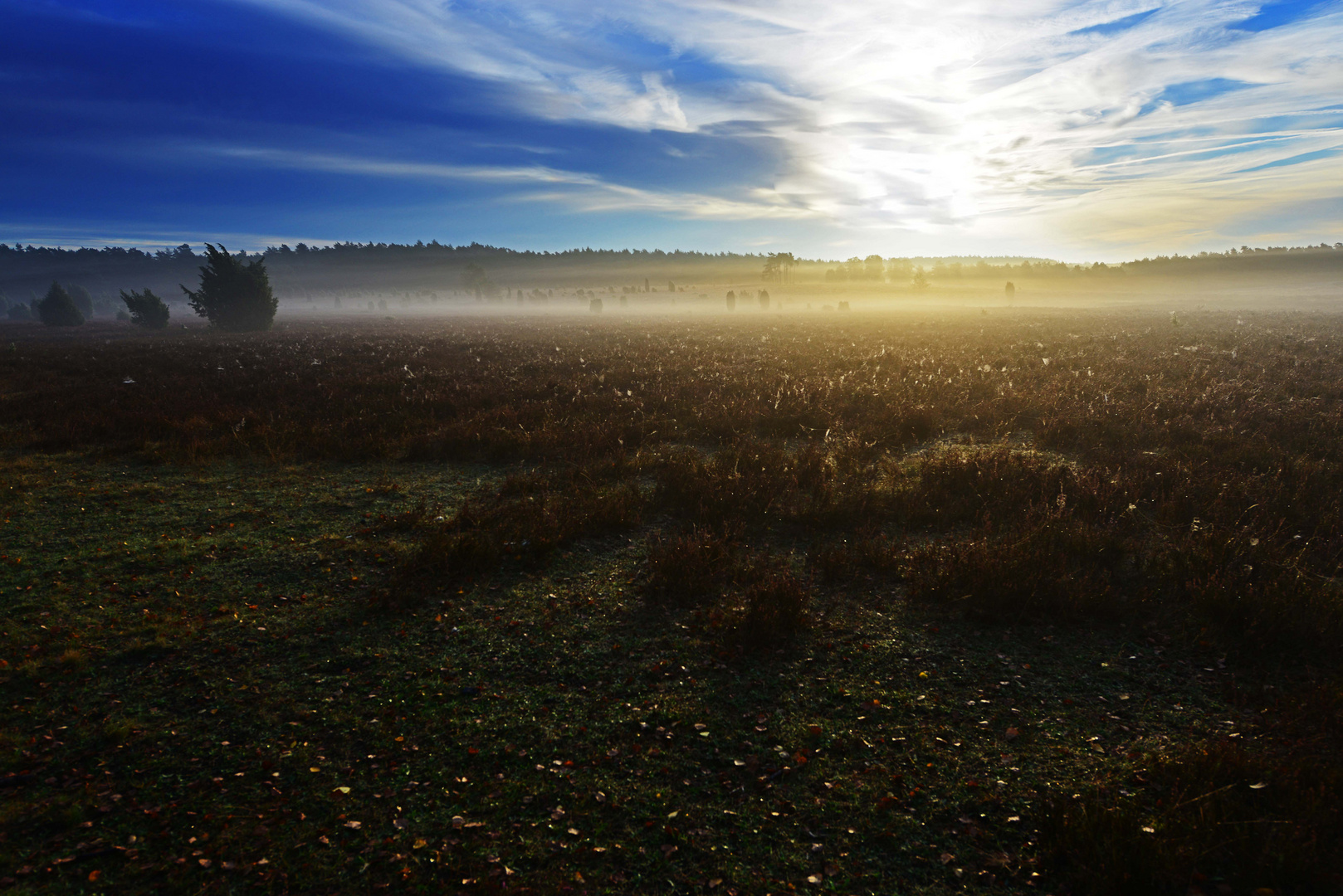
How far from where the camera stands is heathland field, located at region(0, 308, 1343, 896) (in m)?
3.34

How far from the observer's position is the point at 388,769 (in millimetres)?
3984

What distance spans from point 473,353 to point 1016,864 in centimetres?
2981

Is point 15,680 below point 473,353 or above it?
below

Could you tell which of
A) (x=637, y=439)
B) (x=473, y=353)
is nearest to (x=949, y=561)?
(x=637, y=439)

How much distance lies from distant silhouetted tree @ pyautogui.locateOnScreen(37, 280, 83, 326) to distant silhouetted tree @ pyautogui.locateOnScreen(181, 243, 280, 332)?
1118 inches

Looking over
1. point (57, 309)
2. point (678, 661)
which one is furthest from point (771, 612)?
point (57, 309)

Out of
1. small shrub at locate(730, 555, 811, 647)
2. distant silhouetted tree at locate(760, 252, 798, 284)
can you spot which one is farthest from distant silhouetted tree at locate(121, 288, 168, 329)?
distant silhouetted tree at locate(760, 252, 798, 284)

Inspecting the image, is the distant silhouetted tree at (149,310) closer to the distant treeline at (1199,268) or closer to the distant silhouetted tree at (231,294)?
the distant silhouetted tree at (231,294)

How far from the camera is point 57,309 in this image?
208 ft

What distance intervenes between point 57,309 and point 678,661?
305ft

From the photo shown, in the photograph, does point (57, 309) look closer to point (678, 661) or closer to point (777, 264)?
point (678, 661)

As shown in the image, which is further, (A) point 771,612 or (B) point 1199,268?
(B) point 1199,268

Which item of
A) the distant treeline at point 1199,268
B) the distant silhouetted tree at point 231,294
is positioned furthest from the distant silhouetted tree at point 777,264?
the distant silhouetted tree at point 231,294

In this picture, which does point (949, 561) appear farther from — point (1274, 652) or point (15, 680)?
point (15, 680)
